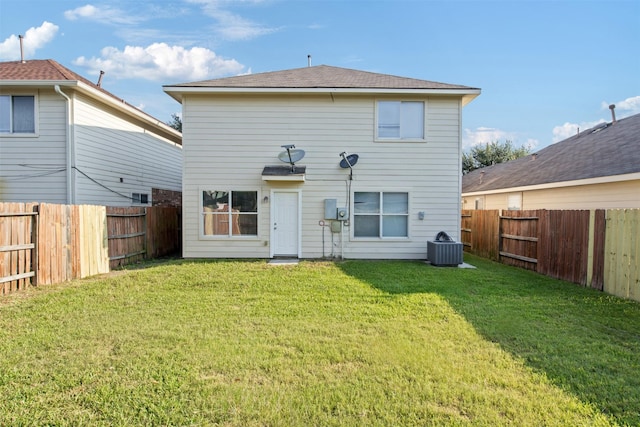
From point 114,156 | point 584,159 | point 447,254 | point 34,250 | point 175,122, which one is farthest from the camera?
point 175,122

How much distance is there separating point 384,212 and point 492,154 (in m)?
27.2

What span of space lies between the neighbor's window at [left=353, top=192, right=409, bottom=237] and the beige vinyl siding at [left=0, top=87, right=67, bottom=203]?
28.5 ft

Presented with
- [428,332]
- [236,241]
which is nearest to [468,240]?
[236,241]

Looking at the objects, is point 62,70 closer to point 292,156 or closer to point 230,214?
point 230,214

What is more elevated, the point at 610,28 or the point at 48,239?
the point at 610,28

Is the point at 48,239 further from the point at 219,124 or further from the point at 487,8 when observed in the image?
the point at 487,8

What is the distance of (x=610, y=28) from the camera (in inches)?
482

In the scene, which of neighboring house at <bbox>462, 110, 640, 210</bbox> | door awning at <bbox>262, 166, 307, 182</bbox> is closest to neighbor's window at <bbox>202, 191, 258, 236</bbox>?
door awning at <bbox>262, 166, 307, 182</bbox>

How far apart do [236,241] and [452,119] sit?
7487mm

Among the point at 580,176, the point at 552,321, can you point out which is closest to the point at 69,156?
the point at 552,321

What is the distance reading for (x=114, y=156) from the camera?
38.0ft

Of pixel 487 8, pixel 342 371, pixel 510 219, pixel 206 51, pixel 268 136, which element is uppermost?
pixel 206 51

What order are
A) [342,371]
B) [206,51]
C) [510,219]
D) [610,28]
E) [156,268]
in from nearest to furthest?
[342,371] → [156,268] → [510,219] → [610,28] → [206,51]

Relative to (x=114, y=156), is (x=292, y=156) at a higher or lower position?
lower
